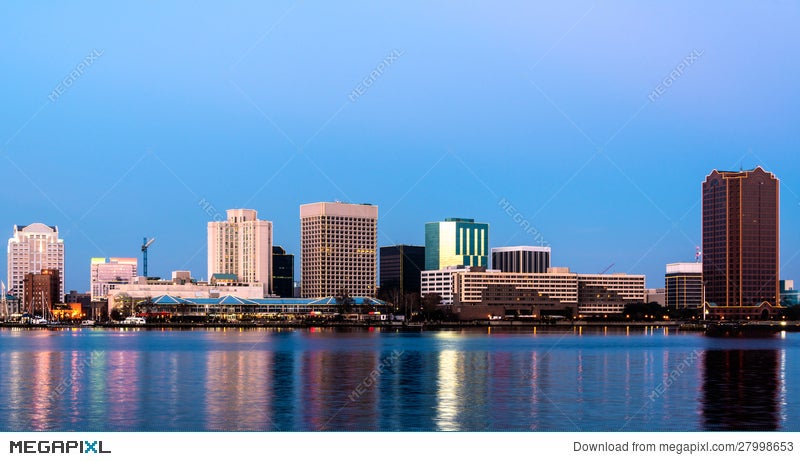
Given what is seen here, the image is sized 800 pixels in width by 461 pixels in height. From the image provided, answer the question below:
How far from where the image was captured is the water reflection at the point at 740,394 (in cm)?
4025

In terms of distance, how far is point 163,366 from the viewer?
73.6 m

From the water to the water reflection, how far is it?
7 centimetres

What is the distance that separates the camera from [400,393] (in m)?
51.5

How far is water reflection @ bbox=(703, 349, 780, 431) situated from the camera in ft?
132

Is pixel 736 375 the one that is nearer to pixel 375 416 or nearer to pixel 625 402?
pixel 625 402
